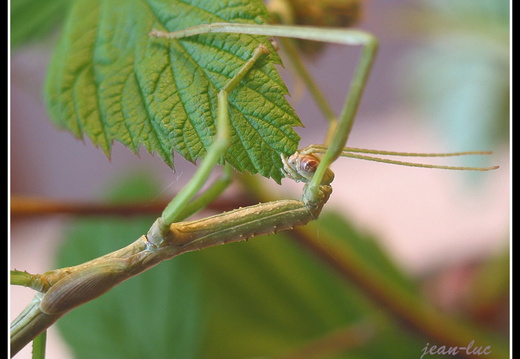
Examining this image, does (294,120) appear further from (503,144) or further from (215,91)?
(503,144)

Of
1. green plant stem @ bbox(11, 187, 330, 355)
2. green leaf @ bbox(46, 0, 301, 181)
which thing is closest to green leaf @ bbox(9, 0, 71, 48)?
green leaf @ bbox(46, 0, 301, 181)

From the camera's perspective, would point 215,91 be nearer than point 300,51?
A: Yes

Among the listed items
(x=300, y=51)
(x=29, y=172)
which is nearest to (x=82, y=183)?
(x=29, y=172)

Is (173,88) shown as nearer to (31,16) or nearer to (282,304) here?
(31,16)

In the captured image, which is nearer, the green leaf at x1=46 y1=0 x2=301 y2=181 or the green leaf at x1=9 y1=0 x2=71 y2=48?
the green leaf at x1=46 y1=0 x2=301 y2=181

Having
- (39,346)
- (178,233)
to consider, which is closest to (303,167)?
(178,233)

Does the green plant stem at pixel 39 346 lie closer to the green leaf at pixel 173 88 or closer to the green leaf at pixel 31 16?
the green leaf at pixel 173 88

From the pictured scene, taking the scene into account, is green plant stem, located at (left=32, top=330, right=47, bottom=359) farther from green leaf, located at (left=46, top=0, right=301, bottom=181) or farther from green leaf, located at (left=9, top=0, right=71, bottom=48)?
green leaf, located at (left=9, top=0, right=71, bottom=48)

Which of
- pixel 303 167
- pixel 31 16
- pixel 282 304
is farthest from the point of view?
pixel 282 304
